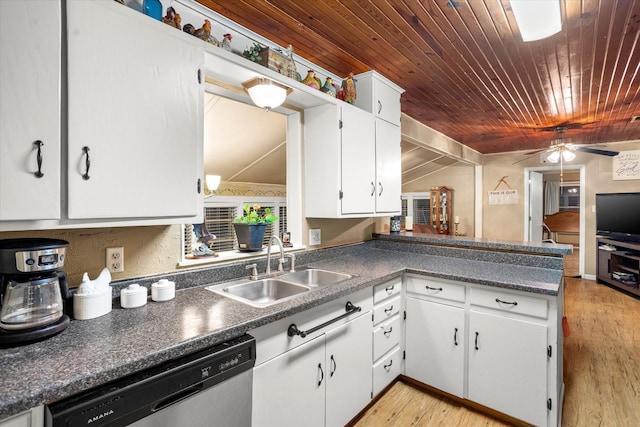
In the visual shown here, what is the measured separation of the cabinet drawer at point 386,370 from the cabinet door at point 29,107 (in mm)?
1869

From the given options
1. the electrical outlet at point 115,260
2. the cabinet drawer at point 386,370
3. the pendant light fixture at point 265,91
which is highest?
the pendant light fixture at point 265,91

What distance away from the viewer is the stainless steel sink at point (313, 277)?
2.04 metres

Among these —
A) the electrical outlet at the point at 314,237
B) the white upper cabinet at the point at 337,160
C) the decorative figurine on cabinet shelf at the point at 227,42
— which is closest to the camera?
the decorative figurine on cabinet shelf at the point at 227,42

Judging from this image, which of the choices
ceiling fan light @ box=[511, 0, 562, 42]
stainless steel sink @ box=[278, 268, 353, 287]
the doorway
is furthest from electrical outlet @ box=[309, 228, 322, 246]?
the doorway

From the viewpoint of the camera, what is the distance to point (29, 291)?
1.04 metres

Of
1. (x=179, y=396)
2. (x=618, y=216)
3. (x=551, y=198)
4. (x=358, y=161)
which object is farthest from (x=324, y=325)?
(x=551, y=198)

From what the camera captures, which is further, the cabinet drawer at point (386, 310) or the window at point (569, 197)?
the window at point (569, 197)

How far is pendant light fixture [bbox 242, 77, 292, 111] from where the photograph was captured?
174 cm

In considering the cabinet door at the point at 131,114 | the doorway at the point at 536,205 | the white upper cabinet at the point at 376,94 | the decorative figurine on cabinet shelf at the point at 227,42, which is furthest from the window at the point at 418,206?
the cabinet door at the point at 131,114

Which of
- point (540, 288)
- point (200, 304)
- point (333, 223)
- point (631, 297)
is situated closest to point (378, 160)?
point (333, 223)

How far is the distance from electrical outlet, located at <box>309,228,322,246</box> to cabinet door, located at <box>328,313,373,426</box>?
74 cm

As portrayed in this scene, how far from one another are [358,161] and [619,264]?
503 cm

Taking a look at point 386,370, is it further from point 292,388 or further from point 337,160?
point 337,160

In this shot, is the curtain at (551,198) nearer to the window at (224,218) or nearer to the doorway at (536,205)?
the doorway at (536,205)
